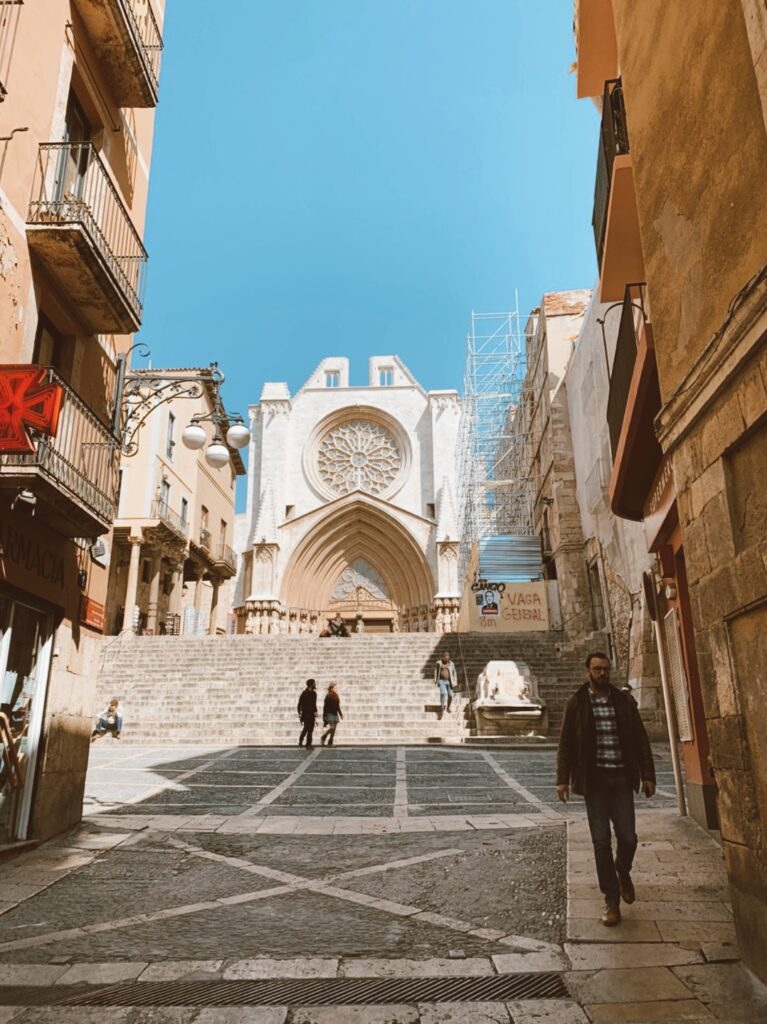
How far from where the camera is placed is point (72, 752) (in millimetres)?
6820

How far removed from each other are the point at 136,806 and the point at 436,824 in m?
3.52

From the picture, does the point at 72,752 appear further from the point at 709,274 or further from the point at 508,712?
the point at 508,712

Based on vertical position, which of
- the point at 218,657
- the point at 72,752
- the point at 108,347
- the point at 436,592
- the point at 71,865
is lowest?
the point at 71,865

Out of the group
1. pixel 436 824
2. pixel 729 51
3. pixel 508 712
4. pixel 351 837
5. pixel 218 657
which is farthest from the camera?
pixel 218 657

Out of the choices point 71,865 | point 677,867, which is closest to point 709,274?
point 677,867

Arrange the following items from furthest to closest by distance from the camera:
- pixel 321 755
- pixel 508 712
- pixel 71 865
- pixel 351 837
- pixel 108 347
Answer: pixel 508 712, pixel 321 755, pixel 108 347, pixel 351 837, pixel 71 865

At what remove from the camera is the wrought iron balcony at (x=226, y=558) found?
3359 centimetres

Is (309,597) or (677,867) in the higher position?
(309,597)

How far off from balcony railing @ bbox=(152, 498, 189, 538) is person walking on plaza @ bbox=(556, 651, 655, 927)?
24.2m

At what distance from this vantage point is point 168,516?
27.9 m

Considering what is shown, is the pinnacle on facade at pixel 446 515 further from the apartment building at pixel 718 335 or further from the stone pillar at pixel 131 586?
the apartment building at pixel 718 335

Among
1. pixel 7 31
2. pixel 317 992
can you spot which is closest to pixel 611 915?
pixel 317 992

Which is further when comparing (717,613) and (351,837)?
(351,837)

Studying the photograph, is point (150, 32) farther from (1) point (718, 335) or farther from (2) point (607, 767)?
(2) point (607, 767)
